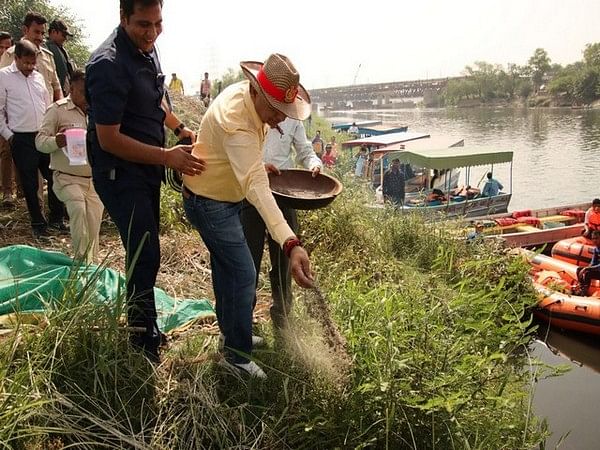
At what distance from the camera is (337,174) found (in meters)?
7.34

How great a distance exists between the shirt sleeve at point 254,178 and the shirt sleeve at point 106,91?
0.51m

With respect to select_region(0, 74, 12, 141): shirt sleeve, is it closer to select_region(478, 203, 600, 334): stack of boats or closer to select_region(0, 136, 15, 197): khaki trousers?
select_region(0, 136, 15, 197): khaki trousers

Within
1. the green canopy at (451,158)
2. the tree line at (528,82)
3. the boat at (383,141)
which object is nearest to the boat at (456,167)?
the green canopy at (451,158)

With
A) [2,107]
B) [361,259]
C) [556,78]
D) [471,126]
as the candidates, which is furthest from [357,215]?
[556,78]

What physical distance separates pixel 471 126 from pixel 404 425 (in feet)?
132

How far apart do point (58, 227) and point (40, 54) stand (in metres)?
1.83

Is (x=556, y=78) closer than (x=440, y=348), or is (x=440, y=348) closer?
(x=440, y=348)

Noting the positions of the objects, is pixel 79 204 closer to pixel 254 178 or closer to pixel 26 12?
pixel 254 178

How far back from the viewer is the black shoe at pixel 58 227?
15.8ft

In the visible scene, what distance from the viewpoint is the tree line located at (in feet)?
155

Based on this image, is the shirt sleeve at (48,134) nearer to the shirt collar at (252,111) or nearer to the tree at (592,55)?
the shirt collar at (252,111)

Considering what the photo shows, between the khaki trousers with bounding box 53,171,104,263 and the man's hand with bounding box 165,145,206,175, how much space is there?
158 cm

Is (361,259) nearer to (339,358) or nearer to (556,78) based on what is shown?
(339,358)

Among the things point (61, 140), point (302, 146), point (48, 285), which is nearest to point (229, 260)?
point (48, 285)
